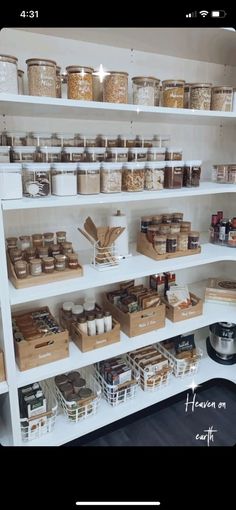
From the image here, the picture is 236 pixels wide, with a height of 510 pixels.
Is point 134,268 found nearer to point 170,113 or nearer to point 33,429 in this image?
point 170,113

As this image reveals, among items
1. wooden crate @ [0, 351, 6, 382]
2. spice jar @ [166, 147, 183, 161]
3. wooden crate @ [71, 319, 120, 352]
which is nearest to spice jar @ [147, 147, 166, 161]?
spice jar @ [166, 147, 183, 161]

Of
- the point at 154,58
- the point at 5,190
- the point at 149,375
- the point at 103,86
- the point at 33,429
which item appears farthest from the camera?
the point at 149,375

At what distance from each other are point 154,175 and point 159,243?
0.30 metres

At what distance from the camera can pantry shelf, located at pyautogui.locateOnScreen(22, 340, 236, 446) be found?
1.44 meters

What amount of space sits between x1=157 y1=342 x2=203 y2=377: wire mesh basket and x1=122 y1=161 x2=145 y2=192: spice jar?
2.95 feet

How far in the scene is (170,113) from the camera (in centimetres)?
129

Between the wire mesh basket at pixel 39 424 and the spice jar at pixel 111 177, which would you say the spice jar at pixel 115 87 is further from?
the wire mesh basket at pixel 39 424

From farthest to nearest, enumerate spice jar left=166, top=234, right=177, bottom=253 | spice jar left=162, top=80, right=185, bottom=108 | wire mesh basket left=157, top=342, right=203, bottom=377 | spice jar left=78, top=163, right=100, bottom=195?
wire mesh basket left=157, top=342, right=203, bottom=377, spice jar left=166, top=234, right=177, bottom=253, spice jar left=162, top=80, right=185, bottom=108, spice jar left=78, top=163, right=100, bottom=195

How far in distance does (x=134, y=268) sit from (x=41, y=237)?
1.30 feet

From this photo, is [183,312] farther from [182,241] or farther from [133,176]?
[133,176]

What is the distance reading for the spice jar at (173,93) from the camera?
1.33 metres

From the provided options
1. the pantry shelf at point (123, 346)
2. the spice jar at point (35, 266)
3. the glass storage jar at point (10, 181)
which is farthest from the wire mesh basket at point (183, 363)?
the glass storage jar at point (10, 181)

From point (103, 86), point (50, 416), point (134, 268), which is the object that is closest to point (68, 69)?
point (103, 86)

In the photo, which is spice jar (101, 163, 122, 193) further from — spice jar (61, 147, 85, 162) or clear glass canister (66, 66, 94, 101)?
clear glass canister (66, 66, 94, 101)
